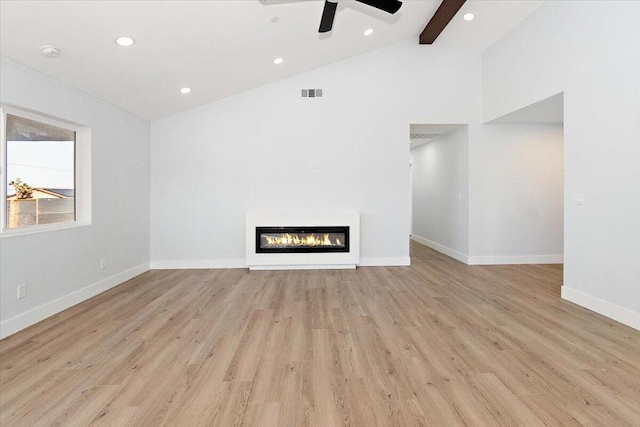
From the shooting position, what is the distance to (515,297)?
374 centimetres

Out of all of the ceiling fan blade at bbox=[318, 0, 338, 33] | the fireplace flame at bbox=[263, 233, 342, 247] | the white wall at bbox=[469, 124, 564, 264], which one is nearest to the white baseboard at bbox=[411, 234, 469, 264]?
the white wall at bbox=[469, 124, 564, 264]

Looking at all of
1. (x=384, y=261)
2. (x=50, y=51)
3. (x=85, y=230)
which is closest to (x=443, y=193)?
(x=384, y=261)

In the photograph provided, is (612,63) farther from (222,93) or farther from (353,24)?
(222,93)

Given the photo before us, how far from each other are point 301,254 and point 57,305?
302 cm

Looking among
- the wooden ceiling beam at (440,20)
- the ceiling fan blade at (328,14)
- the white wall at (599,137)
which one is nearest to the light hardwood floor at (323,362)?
the white wall at (599,137)

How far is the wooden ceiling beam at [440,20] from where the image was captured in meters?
4.07

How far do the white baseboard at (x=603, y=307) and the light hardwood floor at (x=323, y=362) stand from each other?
102mm

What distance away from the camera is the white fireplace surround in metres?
5.16

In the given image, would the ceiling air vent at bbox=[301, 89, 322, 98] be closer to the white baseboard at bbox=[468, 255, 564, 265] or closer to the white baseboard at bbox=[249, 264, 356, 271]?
the white baseboard at bbox=[249, 264, 356, 271]

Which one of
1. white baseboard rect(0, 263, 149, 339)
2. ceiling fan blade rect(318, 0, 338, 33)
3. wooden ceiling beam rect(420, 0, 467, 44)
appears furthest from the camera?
wooden ceiling beam rect(420, 0, 467, 44)

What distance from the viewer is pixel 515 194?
551cm

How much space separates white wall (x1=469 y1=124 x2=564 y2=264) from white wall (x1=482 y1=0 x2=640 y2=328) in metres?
1.45

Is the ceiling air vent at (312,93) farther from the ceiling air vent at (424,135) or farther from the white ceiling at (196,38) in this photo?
the ceiling air vent at (424,135)

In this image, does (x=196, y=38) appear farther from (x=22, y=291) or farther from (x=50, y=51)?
(x=22, y=291)
